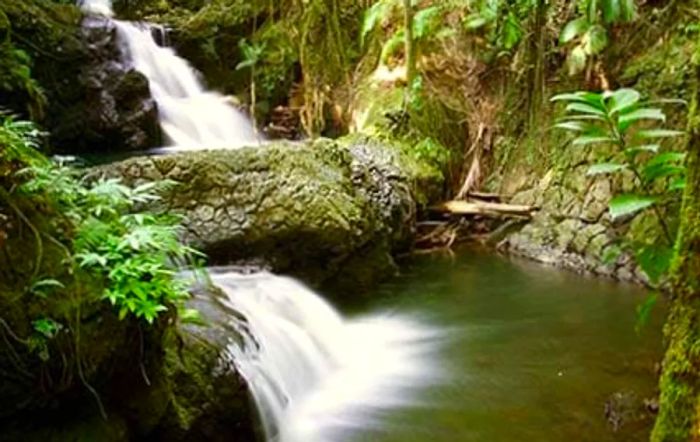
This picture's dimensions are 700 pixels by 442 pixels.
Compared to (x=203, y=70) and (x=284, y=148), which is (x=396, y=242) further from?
(x=203, y=70)

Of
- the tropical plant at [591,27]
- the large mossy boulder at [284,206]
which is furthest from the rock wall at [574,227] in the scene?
the large mossy boulder at [284,206]

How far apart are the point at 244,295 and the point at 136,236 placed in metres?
2.16

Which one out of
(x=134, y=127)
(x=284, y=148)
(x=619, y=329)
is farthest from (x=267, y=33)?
(x=619, y=329)

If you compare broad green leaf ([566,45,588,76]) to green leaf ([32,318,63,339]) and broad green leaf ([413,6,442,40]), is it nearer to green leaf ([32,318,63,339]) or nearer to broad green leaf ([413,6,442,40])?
broad green leaf ([413,6,442,40])

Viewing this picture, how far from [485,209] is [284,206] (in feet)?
9.42

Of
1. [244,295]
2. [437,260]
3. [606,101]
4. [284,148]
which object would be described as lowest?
[437,260]

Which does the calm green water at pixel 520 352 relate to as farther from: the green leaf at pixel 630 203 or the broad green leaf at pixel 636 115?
the broad green leaf at pixel 636 115

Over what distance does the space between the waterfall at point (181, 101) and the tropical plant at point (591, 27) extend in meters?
4.04

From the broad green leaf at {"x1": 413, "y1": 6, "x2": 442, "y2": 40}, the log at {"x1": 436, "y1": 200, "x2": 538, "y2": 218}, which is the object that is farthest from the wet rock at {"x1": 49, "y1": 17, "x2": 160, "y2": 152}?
the log at {"x1": 436, "y1": 200, "x2": 538, "y2": 218}

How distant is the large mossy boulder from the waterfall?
266cm

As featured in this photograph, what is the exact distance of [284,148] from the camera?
20.4 feet

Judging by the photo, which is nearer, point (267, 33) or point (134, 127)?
point (134, 127)

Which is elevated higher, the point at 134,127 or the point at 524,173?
the point at 134,127

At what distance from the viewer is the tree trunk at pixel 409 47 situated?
8.26m
